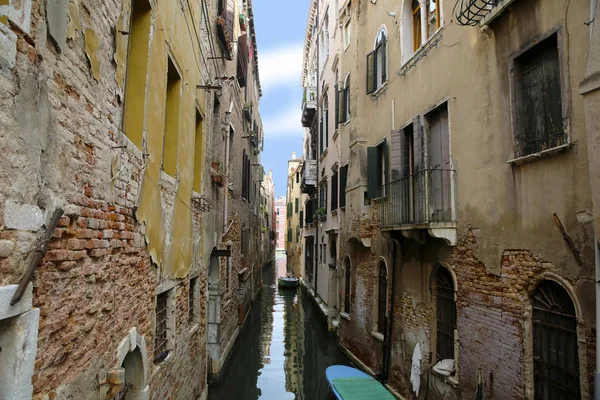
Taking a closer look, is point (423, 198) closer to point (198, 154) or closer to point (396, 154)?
point (396, 154)

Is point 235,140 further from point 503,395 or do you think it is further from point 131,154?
point 503,395

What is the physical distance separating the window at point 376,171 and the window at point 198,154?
4.09 meters

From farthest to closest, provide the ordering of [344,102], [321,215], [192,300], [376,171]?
1. [321,215]
2. [344,102]
3. [376,171]
4. [192,300]

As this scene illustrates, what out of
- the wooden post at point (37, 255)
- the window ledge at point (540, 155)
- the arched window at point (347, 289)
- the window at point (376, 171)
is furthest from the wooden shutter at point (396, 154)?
the wooden post at point (37, 255)

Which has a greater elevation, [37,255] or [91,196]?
[91,196]

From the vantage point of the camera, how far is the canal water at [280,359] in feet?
32.9

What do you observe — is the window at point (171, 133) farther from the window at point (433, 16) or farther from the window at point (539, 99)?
the window at point (433, 16)

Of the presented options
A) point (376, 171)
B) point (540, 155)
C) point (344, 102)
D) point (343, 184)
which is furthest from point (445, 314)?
point (344, 102)

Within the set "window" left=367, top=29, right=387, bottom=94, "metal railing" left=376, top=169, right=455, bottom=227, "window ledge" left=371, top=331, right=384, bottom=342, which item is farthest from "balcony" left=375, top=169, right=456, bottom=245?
"window" left=367, top=29, right=387, bottom=94

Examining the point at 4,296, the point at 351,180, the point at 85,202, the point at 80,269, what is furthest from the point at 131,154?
the point at 351,180

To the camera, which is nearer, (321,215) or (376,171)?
(376,171)

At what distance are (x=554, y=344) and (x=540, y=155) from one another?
2.17 m

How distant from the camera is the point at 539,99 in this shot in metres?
5.03

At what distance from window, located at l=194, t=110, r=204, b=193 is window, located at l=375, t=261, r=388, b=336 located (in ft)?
16.0
